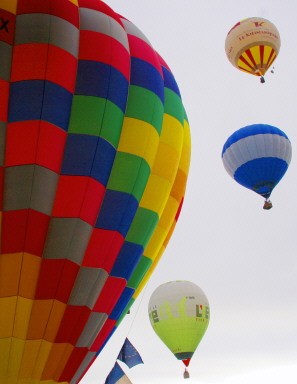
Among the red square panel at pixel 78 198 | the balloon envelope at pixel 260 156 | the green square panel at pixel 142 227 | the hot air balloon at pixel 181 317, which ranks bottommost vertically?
the hot air balloon at pixel 181 317

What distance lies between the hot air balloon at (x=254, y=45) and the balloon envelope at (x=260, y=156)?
2.16 meters

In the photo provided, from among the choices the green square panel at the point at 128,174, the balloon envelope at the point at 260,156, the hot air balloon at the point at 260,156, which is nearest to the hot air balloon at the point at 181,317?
the hot air balloon at the point at 260,156

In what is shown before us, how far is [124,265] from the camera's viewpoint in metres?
7.98

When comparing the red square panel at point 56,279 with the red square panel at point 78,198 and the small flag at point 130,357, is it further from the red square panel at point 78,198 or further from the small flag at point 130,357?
the small flag at point 130,357

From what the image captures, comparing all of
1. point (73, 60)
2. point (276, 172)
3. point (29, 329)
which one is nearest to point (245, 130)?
point (276, 172)

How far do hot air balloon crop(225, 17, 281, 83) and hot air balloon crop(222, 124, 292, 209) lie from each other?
85.0 inches

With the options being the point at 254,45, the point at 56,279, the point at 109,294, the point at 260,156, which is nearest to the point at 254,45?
the point at 254,45

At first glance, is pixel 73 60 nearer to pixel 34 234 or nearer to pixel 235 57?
pixel 34 234

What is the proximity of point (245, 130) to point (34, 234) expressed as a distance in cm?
1062

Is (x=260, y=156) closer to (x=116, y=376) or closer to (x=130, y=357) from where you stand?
(x=130, y=357)

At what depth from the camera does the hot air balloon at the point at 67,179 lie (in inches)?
263

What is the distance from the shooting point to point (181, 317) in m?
15.7

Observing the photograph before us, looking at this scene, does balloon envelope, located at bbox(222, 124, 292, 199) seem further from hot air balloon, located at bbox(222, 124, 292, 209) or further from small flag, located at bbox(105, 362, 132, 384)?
small flag, located at bbox(105, 362, 132, 384)

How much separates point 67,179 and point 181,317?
9635mm
